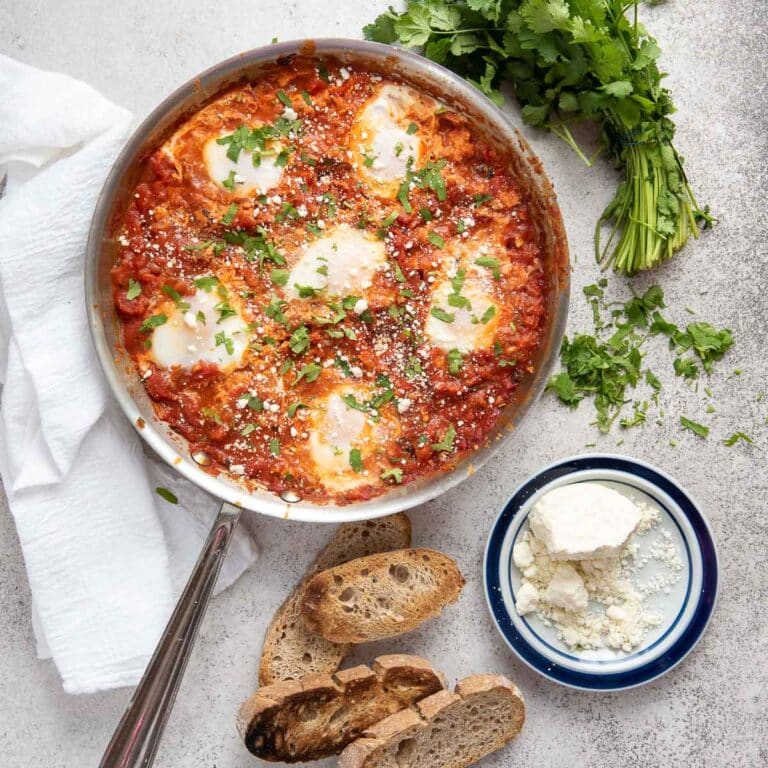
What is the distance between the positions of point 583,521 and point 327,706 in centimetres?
139

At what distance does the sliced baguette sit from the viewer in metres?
3.75

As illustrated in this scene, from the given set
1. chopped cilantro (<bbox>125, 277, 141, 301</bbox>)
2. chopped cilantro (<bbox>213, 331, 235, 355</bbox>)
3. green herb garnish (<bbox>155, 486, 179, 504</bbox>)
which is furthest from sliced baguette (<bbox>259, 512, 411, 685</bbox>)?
chopped cilantro (<bbox>125, 277, 141, 301</bbox>)

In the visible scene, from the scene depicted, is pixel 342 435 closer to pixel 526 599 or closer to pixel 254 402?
pixel 254 402

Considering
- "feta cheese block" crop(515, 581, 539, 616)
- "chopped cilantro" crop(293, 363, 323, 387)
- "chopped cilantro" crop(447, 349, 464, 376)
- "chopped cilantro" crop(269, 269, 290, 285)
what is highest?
"chopped cilantro" crop(269, 269, 290, 285)

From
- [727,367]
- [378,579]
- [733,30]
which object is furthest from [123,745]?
[733,30]

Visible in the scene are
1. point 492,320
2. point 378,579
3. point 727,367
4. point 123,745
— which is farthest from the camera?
point 727,367

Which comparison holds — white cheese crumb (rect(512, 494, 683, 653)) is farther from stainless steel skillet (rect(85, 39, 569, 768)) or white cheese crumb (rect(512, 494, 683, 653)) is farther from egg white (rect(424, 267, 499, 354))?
egg white (rect(424, 267, 499, 354))

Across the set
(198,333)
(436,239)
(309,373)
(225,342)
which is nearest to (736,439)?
(436,239)

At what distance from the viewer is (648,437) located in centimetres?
390

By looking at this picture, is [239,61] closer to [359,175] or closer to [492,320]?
[359,175]

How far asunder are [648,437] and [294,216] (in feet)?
6.39

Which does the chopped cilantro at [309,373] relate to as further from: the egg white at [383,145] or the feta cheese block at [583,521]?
the feta cheese block at [583,521]

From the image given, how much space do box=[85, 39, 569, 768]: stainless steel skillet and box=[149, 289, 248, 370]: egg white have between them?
208 millimetres

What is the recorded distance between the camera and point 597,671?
12.3ft
